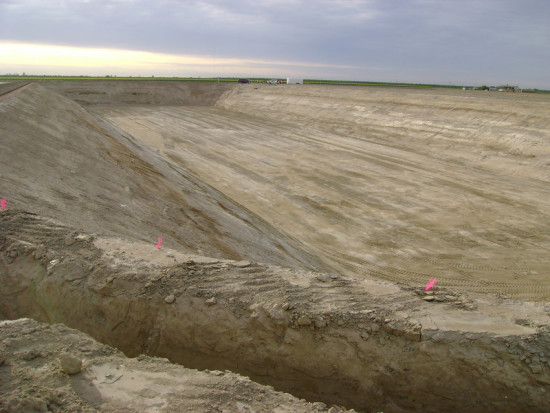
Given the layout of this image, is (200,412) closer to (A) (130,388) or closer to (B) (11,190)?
(A) (130,388)

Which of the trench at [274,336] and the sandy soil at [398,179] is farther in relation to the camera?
the sandy soil at [398,179]

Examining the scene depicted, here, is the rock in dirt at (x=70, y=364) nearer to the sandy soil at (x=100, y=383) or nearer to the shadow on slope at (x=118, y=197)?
the sandy soil at (x=100, y=383)

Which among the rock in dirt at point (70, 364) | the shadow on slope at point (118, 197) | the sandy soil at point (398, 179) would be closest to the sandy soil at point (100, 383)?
the rock in dirt at point (70, 364)

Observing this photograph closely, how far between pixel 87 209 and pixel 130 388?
17.0 ft

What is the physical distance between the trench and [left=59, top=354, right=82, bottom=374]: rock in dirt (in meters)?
1.02

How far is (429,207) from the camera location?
1346cm

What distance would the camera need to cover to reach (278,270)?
201 inches

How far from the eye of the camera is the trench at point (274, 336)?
3789 mm

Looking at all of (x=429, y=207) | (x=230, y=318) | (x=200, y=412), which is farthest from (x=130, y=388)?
(x=429, y=207)

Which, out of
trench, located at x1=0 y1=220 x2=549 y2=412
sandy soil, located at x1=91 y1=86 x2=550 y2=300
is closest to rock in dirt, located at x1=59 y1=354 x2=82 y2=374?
trench, located at x1=0 y1=220 x2=549 y2=412

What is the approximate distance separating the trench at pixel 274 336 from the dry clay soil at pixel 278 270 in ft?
0.06

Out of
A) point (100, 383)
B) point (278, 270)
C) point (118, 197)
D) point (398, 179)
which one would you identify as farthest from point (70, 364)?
point (398, 179)

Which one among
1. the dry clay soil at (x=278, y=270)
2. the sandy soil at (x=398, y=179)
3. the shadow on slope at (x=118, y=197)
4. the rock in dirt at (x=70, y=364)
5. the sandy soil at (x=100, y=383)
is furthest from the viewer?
the sandy soil at (x=398, y=179)

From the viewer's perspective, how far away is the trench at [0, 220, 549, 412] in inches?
149
